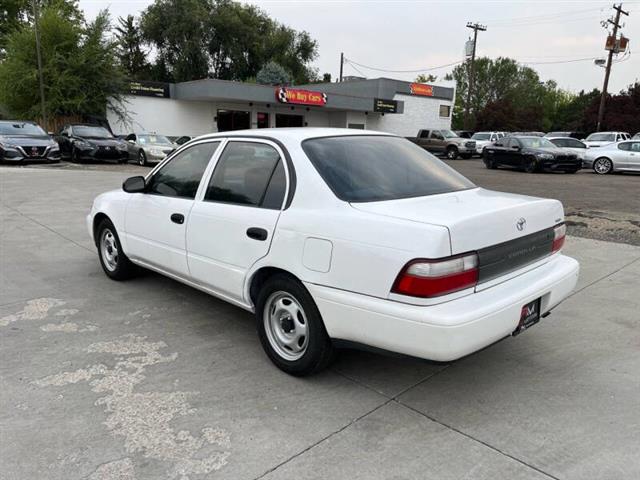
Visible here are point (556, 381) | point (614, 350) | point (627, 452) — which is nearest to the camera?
point (627, 452)

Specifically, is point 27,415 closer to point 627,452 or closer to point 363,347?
point 363,347

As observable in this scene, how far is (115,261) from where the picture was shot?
17.3 feet

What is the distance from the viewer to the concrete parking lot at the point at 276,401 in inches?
98.0

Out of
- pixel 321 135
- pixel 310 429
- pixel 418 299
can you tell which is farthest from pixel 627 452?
pixel 321 135

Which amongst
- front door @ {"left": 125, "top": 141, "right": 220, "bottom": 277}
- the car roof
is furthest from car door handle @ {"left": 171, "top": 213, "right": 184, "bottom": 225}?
the car roof

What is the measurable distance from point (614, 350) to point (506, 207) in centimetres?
162

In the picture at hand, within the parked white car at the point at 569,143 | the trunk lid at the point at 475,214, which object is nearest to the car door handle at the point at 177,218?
the trunk lid at the point at 475,214

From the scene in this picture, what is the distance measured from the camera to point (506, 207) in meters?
3.09

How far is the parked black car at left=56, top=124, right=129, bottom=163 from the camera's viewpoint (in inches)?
774

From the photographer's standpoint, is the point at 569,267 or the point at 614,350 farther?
the point at 614,350

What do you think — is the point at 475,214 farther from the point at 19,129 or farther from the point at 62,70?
the point at 62,70

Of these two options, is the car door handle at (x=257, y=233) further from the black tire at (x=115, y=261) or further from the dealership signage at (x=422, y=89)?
the dealership signage at (x=422, y=89)

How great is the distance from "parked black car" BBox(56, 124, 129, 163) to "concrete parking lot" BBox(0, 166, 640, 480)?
16289mm

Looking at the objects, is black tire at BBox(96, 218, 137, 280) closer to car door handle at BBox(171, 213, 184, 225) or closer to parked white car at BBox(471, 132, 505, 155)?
car door handle at BBox(171, 213, 184, 225)
